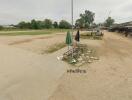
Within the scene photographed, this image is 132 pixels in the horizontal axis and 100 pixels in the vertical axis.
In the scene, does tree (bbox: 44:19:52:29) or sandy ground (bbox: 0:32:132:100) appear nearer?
sandy ground (bbox: 0:32:132:100)

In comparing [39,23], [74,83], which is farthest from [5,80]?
[39,23]

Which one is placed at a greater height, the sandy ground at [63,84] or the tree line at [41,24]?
the sandy ground at [63,84]

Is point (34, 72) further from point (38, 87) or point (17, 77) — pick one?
point (38, 87)

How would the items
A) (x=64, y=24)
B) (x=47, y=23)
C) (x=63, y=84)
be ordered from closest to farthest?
(x=63, y=84) → (x=47, y=23) → (x=64, y=24)

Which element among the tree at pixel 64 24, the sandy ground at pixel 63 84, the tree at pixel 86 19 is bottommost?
the tree at pixel 64 24

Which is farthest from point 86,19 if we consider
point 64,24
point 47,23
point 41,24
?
point 41,24

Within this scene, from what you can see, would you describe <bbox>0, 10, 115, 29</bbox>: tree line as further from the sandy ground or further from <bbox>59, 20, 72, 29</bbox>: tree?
the sandy ground

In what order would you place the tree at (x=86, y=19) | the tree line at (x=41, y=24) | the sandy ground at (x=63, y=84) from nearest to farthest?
1. the sandy ground at (x=63, y=84)
2. the tree line at (x=41, y=24)
3. the tree at (x=86, y=19)

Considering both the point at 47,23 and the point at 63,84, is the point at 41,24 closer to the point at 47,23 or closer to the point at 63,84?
the point at 47,23

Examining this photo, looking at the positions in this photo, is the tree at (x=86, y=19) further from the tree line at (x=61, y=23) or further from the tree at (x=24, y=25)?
the tree at (x=24, y=25)

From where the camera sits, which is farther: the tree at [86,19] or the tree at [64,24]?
the tree at [64,24]

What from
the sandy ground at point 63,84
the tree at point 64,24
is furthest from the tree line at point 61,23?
the sandy ground at point 63,84

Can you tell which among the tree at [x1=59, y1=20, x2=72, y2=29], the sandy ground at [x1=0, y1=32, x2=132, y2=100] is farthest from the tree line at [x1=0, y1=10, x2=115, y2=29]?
the sandy ground at [x1=0, y1=32, x2=132, y2=100]

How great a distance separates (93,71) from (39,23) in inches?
3766
